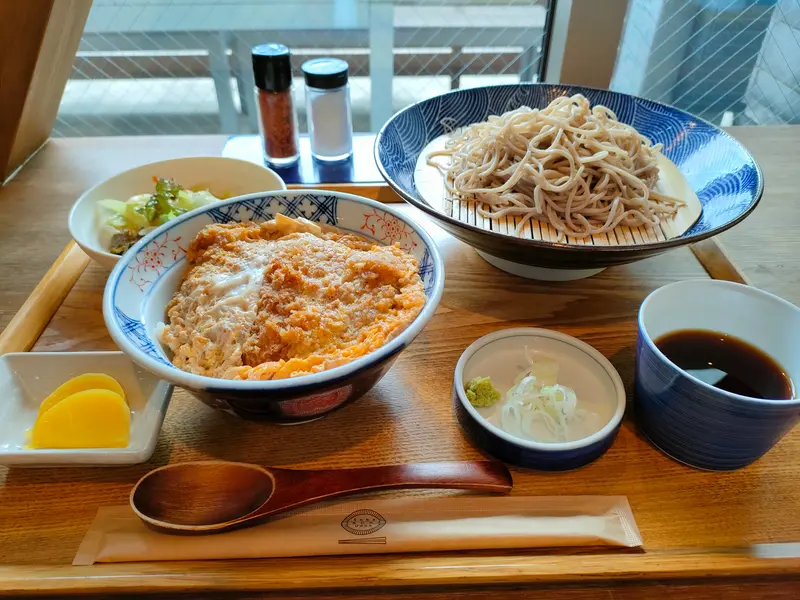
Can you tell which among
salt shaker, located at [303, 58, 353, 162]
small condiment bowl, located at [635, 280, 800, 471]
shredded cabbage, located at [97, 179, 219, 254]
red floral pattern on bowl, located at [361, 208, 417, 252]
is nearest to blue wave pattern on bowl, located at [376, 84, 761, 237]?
red floral pattern on bowl, located at [361, 208, 417, 252]

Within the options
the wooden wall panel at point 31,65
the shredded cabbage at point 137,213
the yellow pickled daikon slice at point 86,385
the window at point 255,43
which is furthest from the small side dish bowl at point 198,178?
the window at point 255,43

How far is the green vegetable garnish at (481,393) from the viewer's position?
3.42 ft

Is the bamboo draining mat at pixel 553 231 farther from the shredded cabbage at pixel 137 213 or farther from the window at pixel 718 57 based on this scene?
the window at pixel 718 57

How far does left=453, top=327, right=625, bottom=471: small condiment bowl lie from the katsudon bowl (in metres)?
0.18

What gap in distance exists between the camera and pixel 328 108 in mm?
1942

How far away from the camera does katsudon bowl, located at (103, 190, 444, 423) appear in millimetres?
839

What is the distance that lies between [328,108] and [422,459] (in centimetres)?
136

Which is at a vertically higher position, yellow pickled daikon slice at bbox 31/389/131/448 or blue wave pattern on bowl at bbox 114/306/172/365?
blue wave pattern on bowl at bbox 114/306/172/365

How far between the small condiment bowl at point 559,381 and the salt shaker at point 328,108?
1146mm

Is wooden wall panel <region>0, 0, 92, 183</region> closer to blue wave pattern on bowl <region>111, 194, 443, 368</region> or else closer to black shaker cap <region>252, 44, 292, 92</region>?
black shaker cap <region>252, 44, 292, 92</region>

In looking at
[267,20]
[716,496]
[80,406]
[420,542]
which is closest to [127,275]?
[80,406]

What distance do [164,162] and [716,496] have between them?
161 cm

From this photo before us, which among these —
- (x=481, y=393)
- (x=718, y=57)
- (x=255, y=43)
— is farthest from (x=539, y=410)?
(x=718, y=57)

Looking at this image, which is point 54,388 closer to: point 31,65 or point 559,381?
point 559,381
